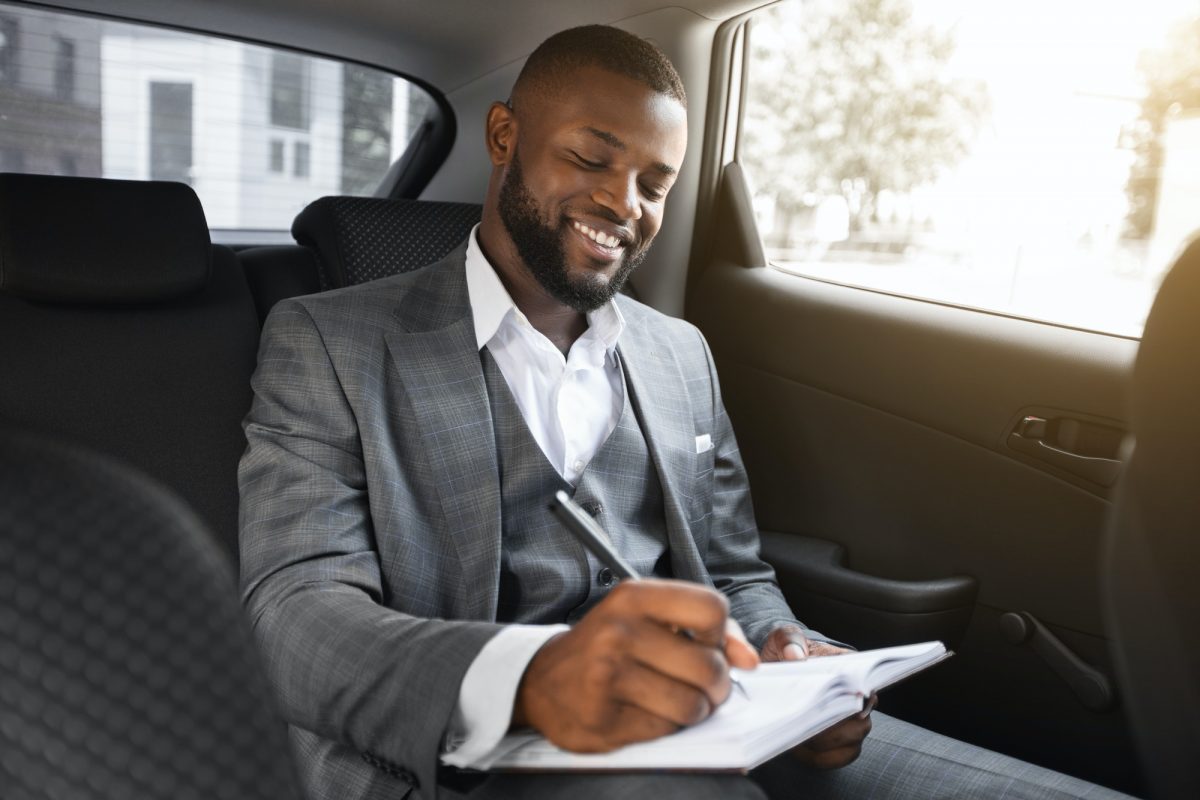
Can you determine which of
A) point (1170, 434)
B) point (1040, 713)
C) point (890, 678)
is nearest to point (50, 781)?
point (1170, 434)

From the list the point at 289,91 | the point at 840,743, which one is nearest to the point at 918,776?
the point at 840,743

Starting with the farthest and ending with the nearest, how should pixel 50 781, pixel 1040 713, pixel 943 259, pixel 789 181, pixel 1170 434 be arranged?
1. pixel 789 181
2. pixel 943 259
3. pixel 1040 713
4. pixel 1170 434
5. pixel 50 781

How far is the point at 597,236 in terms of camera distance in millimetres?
1420

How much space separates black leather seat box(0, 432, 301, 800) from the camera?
0.36 m

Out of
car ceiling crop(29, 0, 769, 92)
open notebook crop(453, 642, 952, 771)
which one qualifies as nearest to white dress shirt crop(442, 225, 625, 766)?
open notebook crop(453, 642, 952, 771)

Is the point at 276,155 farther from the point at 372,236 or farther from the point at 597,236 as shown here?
the point at 597,236

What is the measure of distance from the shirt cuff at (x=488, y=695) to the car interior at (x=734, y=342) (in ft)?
1.05

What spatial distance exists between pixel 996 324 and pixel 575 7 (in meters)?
0.87

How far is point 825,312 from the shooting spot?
1857 millimetres

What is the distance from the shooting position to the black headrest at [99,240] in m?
1.41

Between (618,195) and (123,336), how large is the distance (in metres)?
0.69

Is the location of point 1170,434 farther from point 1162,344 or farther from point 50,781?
point 50,781

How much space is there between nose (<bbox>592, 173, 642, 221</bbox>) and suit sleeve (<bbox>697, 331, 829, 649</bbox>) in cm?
31

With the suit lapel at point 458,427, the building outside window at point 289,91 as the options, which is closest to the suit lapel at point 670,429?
the suit lapel at point 458,427
